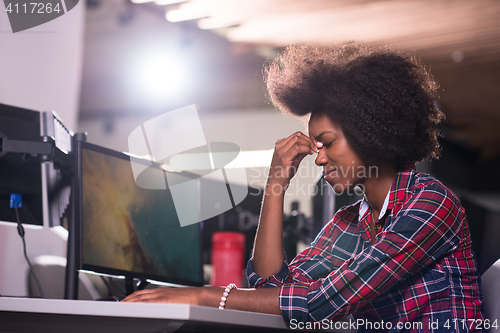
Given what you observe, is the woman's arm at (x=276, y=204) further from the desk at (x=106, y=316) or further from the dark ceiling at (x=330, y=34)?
the dark ceiling at (x=330, y=34)

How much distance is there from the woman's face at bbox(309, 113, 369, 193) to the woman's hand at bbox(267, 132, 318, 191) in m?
0.05

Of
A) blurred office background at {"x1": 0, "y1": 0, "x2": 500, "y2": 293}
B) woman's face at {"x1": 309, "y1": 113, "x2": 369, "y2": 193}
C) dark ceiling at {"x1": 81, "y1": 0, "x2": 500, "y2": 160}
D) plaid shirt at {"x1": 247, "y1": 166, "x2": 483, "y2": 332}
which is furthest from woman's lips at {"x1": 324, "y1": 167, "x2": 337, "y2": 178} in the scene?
dark ceiling at {"x1": 81, "y1": 0, "x2": 500, "y2": 160}

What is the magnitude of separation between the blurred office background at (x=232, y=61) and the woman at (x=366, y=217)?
2.31 ft

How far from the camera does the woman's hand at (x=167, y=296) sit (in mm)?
749

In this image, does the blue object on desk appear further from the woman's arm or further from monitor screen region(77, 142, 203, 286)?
the woman's arm

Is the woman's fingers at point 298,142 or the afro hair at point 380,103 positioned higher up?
the afro hair at point 380,103

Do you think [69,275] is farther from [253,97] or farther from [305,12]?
[253,97]

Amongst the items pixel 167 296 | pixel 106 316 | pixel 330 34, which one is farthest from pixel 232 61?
pixel 106 316

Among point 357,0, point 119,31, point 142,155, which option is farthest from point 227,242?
point 119,31

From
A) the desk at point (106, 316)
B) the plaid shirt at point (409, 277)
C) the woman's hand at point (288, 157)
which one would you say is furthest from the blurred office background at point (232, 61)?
the desk at point (106, 316)

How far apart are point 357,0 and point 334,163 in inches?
100

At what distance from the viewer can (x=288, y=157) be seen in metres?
1.26

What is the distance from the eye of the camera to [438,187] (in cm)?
95

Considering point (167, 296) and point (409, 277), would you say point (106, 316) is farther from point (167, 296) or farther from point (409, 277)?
point (409, 277)
